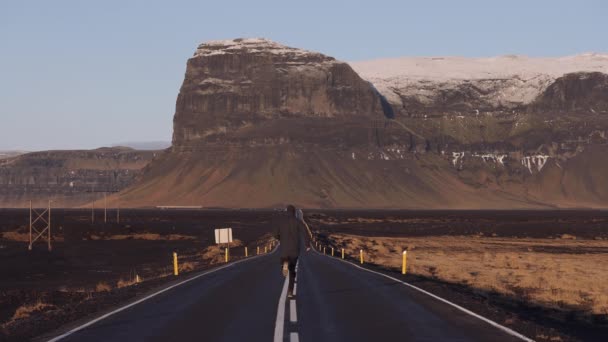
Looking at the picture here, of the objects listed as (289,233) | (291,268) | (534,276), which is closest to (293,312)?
(291,268)

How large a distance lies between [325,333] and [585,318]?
8883 mm

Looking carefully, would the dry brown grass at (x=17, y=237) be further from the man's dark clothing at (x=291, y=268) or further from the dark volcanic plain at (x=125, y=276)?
the man's dark clothing at (x=291, y=268)

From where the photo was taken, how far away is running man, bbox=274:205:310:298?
2270cm

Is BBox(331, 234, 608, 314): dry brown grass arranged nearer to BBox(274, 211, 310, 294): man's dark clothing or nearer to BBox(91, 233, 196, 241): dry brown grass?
BBox(274, 211, 310, 294): man's dark clothing

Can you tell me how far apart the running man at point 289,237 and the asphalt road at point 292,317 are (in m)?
0.73

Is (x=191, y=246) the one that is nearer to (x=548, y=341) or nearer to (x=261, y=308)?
(x=261, y=308)

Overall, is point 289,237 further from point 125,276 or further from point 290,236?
point 125,276

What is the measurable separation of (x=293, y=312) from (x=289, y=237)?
3.04 m

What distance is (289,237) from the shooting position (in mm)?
22766

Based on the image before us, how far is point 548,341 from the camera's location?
16.5 m

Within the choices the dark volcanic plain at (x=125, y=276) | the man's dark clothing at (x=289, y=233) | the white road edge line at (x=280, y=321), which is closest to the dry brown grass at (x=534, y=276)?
the dark volcanic plain at (x=125, y=276)

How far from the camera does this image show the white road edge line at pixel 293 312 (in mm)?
18850

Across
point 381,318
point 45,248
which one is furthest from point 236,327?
point 45,248

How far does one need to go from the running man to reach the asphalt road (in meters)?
0.73
